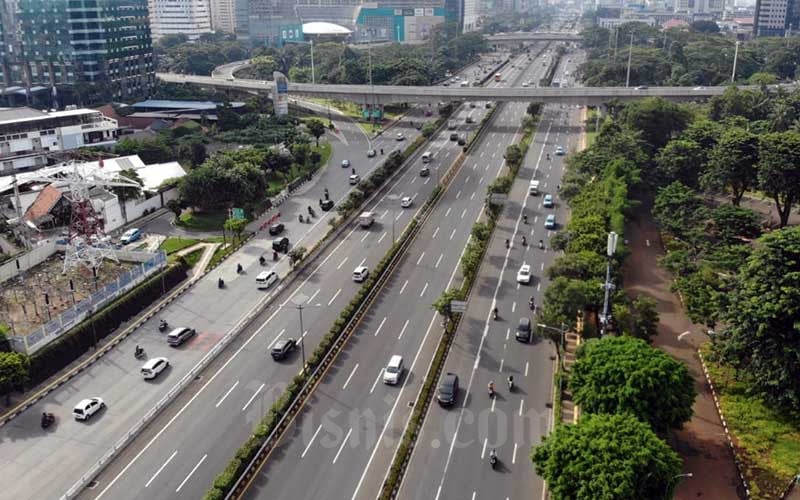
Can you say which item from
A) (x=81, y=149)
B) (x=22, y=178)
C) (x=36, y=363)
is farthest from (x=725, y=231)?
(x=81, y=149)

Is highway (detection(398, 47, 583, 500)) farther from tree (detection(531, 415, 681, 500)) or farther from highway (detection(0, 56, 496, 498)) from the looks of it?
highway (detection(0, 56, 496, 498))

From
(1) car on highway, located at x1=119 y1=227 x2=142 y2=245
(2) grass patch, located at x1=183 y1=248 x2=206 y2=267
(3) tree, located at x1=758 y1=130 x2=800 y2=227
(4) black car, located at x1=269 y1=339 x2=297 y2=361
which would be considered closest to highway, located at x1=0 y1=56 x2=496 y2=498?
(2) grass patch, located at x1=183 y1=248 x2=206 y2=267

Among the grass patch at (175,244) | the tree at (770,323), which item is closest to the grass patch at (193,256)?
the grass patch at (175,244)

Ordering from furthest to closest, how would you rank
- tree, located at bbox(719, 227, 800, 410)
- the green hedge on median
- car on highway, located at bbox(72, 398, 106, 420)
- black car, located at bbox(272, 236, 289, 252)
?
1. black car, located at bbox(272, 236, 289, 252)
2. the green hedge on median
3. car on highway, located at bbox(72, 398, 106, 420)
4. tree, located at bbox(719, 227, 800, 410)

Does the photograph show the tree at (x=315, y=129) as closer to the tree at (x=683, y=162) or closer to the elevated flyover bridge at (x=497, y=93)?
the elevated flyover bridge at (x=497, y=93)

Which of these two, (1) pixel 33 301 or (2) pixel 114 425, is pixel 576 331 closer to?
(2) pixel 114 425

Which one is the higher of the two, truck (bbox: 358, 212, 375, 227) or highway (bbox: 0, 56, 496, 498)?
truck (bbox: 358, 212, 375, 227)

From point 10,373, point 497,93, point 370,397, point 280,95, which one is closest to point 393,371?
point 370,397
